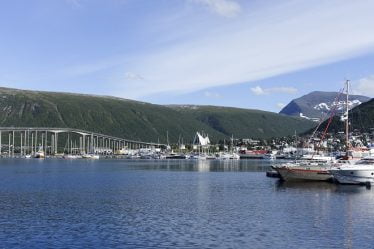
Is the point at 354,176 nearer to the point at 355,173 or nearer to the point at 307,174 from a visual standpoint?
the point at 355,173

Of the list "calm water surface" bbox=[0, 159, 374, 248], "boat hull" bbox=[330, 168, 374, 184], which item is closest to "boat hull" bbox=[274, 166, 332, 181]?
"boat hull" bbox=[330, 168, 374, 184]

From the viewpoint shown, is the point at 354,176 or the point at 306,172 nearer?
the point at 354,176

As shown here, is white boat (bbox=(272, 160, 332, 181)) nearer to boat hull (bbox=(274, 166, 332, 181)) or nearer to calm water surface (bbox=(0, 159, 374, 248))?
boat hull (bbox=(274, 166, 332, 181))

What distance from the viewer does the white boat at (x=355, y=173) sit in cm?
8488

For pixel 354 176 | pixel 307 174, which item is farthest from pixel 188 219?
pixel 307 174

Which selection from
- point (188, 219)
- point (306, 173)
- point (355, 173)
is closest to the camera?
point (188, 219)

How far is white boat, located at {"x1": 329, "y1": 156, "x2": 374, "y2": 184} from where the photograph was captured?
84.9 metres

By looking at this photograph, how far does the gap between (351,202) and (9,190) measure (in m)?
48.0

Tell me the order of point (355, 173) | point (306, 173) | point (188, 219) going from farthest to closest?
point (306, 173), point (355, 173), point (188, 219)

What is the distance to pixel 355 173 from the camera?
281ft

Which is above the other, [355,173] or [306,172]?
[355,173]

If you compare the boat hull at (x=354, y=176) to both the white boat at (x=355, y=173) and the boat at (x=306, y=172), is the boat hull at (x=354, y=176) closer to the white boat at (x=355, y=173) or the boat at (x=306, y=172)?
the white boat at (x=355, y=173)

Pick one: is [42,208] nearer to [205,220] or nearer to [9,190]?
[205,220]

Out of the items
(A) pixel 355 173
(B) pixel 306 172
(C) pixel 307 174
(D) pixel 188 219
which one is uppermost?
(A) pixel 355 173
